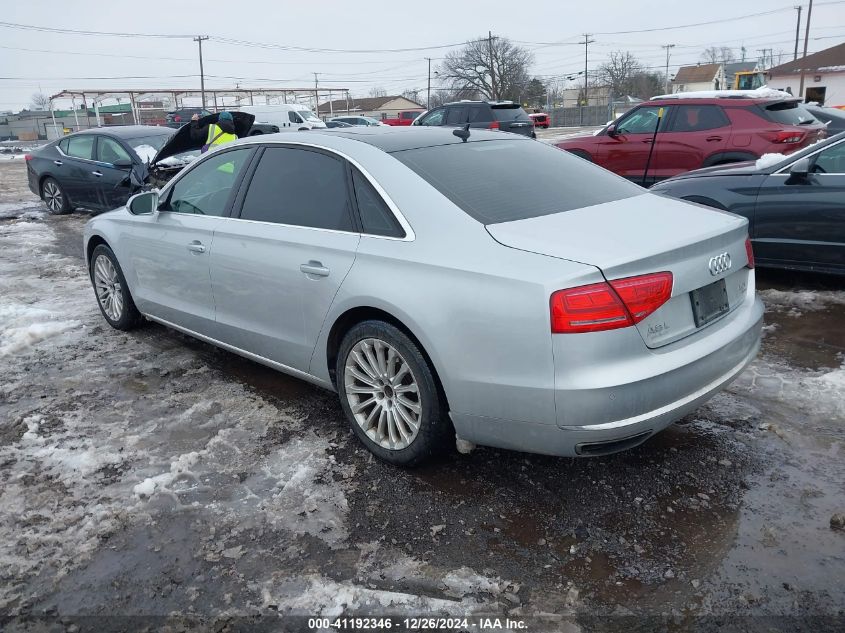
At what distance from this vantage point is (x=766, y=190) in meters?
6.20

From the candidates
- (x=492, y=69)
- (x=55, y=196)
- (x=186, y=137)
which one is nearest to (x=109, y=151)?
(x=55, y=196)

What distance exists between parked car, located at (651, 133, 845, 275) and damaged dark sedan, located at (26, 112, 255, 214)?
7339 mm

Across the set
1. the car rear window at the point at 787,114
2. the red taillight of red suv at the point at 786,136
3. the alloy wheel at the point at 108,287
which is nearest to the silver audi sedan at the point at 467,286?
the alloy wheel at the point at 108,287

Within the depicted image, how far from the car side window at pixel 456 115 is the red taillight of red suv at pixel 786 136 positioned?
971cm

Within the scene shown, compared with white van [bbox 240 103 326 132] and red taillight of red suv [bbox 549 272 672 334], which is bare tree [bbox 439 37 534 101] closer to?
white van [bbox 240 103 326 132]

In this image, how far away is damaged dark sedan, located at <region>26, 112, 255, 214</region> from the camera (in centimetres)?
1091

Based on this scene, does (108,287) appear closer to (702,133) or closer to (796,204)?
(796,204)

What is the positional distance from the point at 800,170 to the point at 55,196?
11978 millimetres

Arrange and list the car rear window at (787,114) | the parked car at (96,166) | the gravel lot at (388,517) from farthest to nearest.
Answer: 1. the parked car at (96,166)
2. the car rear window at (787,114)
3. the gravel lot at (388,517)

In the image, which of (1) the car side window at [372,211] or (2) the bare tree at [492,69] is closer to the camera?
(1) the car side window at [372,211]

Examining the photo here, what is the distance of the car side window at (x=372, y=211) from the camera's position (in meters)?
3.37

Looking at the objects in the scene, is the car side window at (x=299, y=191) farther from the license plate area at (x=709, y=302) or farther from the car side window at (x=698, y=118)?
the car side window at (x=698, y=118)

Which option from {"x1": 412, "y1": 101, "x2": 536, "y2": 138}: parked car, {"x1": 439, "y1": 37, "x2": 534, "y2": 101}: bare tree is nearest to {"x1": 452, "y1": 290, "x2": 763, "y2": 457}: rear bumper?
{"x1": 412, "y1": 101, "x2": 536, "y2": 138}: parked car

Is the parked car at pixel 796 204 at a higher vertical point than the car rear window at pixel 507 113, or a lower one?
lower
